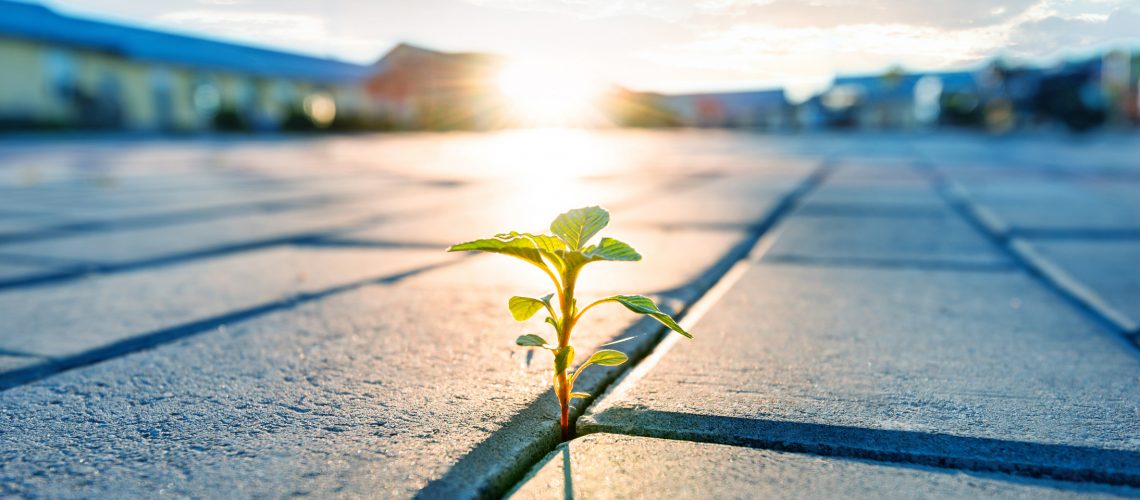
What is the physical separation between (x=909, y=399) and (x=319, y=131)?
25.5 m

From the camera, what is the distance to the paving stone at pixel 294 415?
84 centimetres

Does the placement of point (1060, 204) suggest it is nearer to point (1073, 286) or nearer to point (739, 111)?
point (1073, 286)

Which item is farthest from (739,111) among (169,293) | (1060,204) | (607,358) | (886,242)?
(607,358)

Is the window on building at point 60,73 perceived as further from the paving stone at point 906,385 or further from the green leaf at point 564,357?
the green leaf at point 564,357

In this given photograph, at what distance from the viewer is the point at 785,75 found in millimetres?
1173

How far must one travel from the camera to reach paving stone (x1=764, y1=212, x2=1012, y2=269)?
91.5 inches

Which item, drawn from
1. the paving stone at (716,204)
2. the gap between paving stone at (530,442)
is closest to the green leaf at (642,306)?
the gap between paving stone at (530,442)

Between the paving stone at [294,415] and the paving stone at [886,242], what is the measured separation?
1192 mm

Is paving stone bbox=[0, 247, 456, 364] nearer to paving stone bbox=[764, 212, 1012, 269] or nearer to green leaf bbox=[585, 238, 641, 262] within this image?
green leaf bbox=[585, 238, 641, 262]

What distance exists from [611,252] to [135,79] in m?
28.7

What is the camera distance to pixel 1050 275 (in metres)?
2.06

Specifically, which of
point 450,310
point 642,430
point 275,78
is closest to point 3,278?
point 450,310

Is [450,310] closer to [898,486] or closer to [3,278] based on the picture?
[898,486]

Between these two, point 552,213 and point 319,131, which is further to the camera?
point 319,131
